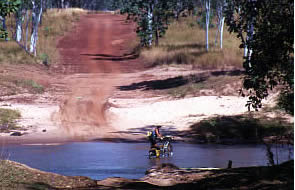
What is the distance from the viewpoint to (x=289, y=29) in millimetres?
11328

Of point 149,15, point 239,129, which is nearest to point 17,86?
point 239,129

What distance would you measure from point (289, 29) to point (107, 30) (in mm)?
52392

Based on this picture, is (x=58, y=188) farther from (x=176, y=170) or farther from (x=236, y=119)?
(x=236, y=119)

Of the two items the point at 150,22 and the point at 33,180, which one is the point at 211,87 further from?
the point at 150,22

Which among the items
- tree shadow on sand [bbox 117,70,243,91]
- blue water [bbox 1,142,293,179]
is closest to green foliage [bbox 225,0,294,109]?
blue water [bbox 1,142,293,179]

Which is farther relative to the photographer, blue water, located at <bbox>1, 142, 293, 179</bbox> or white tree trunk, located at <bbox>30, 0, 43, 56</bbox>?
white tree trunk, located at <bbox>30, 0, 43, 56</bbox>

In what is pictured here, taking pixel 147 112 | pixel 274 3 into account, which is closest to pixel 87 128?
pixel 147 112

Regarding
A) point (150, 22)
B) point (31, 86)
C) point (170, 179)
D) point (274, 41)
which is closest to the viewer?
point (274, 41)

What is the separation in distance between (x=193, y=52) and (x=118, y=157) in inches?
953

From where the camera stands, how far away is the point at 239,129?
77.7 feet

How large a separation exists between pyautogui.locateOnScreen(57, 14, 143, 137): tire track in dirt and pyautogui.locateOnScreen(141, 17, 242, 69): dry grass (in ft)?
6.85

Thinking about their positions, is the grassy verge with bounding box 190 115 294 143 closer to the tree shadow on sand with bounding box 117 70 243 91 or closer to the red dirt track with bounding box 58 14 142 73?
the tree shadow on sand with bounding box 117 70 243 91

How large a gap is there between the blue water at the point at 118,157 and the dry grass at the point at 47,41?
20.6m

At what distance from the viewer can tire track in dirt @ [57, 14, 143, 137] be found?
2625 centimetres
